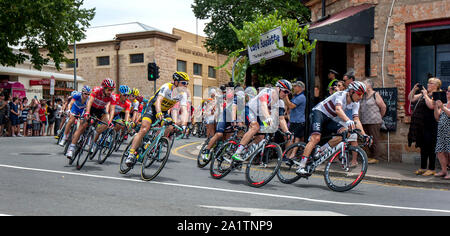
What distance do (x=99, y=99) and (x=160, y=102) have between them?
235 centimetres

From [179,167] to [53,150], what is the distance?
4930 mm

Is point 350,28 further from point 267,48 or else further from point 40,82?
point 40,82

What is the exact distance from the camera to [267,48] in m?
12.6

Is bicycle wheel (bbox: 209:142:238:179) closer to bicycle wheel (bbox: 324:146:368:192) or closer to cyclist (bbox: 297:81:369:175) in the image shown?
cyclist (bbox: 297:81:369:175)

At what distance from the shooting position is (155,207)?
5.56 m

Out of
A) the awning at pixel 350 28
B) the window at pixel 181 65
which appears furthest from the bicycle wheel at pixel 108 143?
the window at pixel 181 65

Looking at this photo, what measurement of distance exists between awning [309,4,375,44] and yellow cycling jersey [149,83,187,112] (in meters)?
4.48

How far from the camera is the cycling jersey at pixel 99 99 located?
9.77 m

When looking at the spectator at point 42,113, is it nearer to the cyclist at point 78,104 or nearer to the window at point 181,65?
the cyclist at point 78,104

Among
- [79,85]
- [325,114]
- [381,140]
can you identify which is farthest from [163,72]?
[325,114]

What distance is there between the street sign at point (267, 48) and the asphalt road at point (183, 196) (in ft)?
14.5

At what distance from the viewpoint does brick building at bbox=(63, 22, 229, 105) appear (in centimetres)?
4056

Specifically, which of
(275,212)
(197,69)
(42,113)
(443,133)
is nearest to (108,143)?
(275,212)

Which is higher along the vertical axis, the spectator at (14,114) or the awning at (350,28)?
the awning at (350,28)
